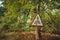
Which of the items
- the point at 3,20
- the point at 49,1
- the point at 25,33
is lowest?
the point at 25,33

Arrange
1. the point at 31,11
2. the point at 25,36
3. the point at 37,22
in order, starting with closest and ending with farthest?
the point at 37,22
the point at 31,11
the point at 25,36

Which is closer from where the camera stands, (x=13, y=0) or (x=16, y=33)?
(x=13, y=0)

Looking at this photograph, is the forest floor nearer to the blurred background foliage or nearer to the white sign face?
the blurred background foliage

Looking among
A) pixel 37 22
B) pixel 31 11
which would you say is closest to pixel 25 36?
pixel 31 11

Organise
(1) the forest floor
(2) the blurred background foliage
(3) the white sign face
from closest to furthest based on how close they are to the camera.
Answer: (3) the white sign face, (2) the blurred background foliage, (1) the forest floor

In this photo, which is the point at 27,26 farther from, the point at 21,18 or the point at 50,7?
the point at 50,7

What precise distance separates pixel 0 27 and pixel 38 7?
18.6ft

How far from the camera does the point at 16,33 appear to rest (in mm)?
22016

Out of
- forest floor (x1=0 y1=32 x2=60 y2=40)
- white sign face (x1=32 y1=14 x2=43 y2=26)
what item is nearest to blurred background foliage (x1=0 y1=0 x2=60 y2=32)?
forest floor (x1=0 y1=32 x2=60 y2=40)

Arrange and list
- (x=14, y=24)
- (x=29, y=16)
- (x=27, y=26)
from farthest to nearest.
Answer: (x=27, y=26) → (x=14, y=24) → (x=29, y=16)

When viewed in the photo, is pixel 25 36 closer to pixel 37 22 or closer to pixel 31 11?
pixel 31 11

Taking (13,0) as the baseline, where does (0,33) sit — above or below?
below

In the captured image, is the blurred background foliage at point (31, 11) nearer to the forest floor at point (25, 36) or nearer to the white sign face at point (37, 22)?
the forest floor at point (25, 36)

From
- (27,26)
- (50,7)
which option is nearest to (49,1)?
(50,7)
